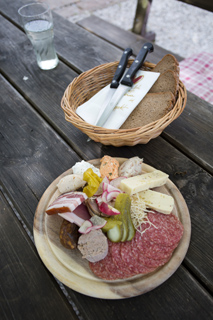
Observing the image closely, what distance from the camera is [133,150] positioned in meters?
1.06

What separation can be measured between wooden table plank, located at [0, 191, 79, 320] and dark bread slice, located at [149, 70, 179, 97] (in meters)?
0.80

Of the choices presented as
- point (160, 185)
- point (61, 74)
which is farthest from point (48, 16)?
point (160, 185)

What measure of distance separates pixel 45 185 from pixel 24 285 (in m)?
0.36

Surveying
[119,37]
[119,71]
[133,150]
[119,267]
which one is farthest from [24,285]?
[119,37]

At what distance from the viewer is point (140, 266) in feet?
2.27

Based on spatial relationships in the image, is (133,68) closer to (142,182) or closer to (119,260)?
(142,182)

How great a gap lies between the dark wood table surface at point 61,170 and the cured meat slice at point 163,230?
0.28ft

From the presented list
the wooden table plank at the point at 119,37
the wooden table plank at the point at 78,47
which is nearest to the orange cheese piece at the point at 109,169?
the wooden table plank at the point at 78,47

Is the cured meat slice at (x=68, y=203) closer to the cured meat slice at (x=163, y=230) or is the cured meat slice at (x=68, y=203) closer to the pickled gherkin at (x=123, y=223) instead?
the pickled gherkin at (x=123, y=223)

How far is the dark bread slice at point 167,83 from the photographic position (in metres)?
1.03

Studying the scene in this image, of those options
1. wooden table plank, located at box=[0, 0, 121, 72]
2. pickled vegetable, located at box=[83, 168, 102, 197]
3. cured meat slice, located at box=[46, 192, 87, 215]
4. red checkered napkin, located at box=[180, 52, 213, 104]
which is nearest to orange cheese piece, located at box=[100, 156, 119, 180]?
pickled vegetable, located at box=[83, 168, 102, 197]

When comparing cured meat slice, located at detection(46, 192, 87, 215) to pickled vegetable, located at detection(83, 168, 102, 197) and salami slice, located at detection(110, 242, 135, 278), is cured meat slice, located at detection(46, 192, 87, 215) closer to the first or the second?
pickled vegetable, located at detection(83, 168, 102, 197)

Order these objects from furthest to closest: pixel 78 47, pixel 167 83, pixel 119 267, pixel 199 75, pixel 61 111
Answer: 1. pixel 199 75
2. pixel 78 47
3. pixel 61 111
4. pixel 167 83
5. pixel 119 267

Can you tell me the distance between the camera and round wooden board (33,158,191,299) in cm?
67
